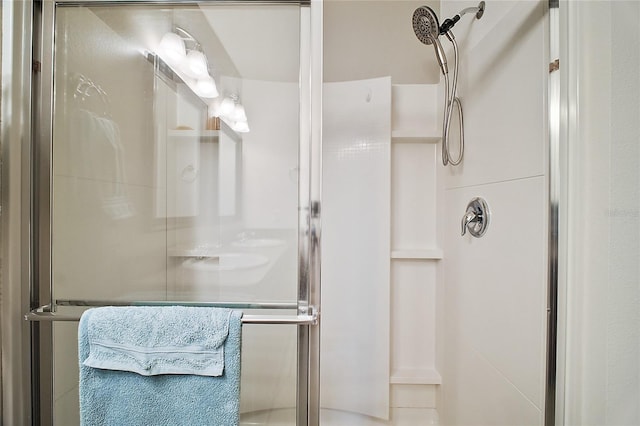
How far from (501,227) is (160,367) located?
3.30 feet

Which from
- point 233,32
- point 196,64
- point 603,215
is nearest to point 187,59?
point 196,64

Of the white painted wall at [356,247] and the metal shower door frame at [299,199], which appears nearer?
the metal shower door frame at [299,199]

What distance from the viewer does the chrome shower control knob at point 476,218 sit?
1.04 meters

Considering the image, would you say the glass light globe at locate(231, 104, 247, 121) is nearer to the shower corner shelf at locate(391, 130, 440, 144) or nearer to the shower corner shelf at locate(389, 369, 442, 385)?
the shower corner shelf at locate(391, 130, 440, 144)

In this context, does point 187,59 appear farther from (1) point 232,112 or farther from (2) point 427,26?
(2) point 427,26

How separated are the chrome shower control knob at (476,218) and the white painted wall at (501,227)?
27 mm

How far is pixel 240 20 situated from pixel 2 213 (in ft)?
2.40

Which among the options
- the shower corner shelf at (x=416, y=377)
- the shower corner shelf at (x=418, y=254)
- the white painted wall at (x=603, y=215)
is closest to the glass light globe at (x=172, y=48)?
the white painted wall at (x=603, y=215)

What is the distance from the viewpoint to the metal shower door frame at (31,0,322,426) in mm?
739

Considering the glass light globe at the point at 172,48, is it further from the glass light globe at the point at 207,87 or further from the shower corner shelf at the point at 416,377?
the shower corner shelf at the point at 416,377

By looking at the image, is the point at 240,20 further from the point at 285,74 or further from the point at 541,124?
the point at 541,124

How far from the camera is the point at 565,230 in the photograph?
23.5 inches

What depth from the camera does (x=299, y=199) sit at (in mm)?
754

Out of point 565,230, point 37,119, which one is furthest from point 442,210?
point 37,119
